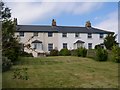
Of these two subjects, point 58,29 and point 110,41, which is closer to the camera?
point 110,41

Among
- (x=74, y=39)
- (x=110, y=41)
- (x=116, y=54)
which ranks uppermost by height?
(x=74, y=39)

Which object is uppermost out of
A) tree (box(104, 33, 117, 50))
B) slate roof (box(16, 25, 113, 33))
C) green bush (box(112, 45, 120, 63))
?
slate roof (box(16, 25, 113, 33))

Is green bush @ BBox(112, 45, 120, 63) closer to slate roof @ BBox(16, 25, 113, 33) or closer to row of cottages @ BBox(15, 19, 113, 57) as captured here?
row of cottages @ BBox(15, 19, 113, 57)

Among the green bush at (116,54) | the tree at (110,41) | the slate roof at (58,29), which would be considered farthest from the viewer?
the slate roof at (58,29)

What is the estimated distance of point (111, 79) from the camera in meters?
17.2

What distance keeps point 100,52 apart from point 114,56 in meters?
2.58

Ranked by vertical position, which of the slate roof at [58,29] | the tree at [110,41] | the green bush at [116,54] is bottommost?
the green bush at [116,54]

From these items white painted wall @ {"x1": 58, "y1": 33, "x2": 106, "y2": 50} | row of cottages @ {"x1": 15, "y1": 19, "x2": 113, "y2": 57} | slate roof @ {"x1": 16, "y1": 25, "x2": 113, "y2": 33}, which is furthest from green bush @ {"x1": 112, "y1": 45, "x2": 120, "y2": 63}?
slate roof @ {"x1": 16, "y1": 25, "x2": 113, "y2": 33}

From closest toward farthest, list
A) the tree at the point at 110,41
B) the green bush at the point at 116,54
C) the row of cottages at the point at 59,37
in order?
the green bush at the point at 116,54 < the tree at the point at 110,41 < the row of cottages at the point at 59,37

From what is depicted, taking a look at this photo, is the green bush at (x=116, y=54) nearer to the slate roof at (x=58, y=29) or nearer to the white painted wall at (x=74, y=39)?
the white painted wall at (x=74, y=39)

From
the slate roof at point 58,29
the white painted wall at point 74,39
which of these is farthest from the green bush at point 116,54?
the slate roof at point 58,29

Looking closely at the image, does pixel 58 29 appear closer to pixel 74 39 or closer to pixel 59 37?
pixel 59 37

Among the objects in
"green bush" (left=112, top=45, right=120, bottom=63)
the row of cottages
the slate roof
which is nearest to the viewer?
"green bush" (left=112, top=45, right=120, bottom=63)

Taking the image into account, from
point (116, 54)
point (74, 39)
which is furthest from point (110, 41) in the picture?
point (116, 54)
